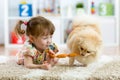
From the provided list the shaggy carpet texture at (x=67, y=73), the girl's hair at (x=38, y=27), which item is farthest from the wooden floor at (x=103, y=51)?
the girl's hair at (x=38, y=27)

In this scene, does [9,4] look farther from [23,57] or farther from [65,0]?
[23,57]

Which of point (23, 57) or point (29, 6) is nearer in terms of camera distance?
point (23, 57)

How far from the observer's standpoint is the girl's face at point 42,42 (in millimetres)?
1650

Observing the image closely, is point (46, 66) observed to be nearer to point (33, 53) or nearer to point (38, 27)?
point (33, 53)

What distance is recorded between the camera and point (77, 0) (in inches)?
143

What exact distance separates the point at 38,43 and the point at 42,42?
0.10 ft

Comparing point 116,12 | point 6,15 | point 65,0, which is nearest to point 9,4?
point 6,15

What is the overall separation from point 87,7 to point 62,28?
371mm

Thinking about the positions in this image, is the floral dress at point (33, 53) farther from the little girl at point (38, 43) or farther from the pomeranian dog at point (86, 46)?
the pomeranian dog at point (86, 46)

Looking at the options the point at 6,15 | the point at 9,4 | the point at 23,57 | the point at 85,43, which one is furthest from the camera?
the point at 9,4

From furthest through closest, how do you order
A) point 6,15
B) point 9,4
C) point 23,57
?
point 9,4
point 6,15
point 23,57

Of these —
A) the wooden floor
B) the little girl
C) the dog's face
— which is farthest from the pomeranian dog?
the wooden floor

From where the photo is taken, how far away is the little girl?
1.64 metres

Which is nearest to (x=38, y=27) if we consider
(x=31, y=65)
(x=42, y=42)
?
(x=42, y=42)
